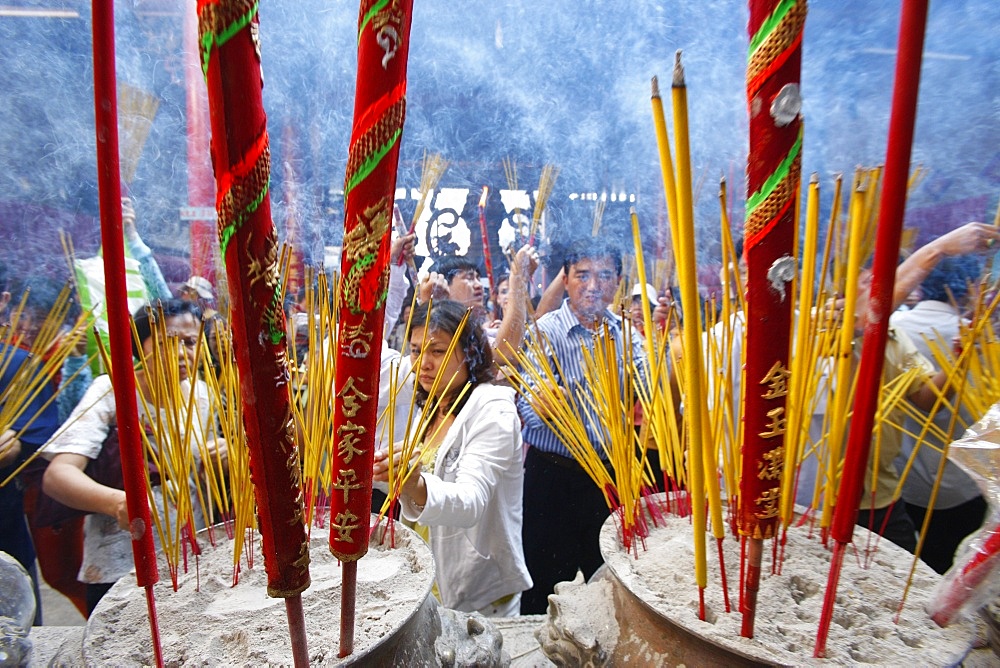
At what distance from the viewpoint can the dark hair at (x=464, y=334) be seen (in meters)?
1.42

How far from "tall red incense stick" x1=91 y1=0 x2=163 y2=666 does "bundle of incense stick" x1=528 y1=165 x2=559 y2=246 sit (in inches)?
71.7

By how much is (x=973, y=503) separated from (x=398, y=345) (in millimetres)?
1889

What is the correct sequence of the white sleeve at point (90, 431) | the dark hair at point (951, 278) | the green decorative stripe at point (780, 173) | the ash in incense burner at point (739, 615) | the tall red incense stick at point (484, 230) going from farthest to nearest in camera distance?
1. the tall red incense stick at point (484, 230)
2. the dark hair at point (951, 278)
3. the white sleeve at point (90, 431)
4. the ash in incense burner at point (739, 615)
5. the green decorative stripe at point (780, 173)

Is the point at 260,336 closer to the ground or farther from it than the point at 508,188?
closer to the ground

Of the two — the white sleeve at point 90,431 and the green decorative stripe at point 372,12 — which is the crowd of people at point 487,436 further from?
the green decorative stripe at point 372,12

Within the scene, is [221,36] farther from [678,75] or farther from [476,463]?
[476,463]

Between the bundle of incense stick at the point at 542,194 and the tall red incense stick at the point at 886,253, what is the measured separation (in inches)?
67.6

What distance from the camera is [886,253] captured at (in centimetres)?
57

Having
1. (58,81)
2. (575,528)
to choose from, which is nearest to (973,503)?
(575,528)

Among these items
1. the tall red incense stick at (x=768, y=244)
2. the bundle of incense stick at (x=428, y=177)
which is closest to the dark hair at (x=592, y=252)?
the bundle of incense stick at (x=428, y=177)

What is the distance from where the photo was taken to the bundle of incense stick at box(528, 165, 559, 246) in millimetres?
2244

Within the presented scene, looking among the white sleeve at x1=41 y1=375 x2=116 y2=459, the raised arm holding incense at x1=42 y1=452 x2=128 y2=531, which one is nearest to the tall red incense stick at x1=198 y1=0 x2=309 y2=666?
the raised arm holding incense at x1=42 y1=452 x2=128 y2=531

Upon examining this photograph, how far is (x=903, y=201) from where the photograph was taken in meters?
0.55

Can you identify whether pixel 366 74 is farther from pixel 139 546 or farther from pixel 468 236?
pixel 468 236
